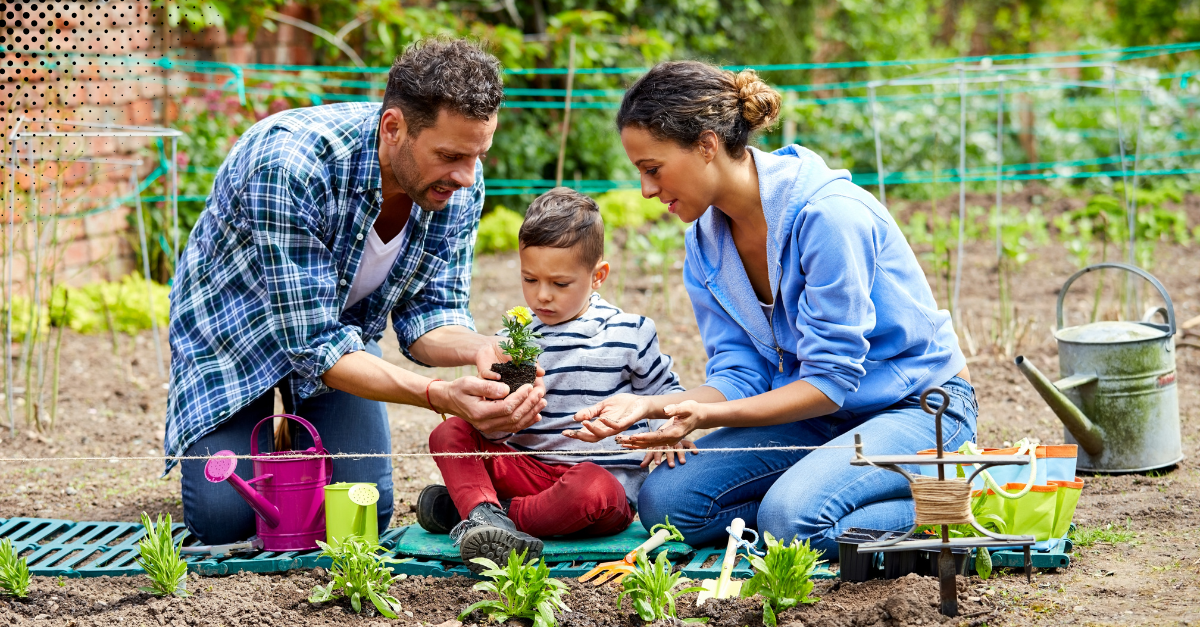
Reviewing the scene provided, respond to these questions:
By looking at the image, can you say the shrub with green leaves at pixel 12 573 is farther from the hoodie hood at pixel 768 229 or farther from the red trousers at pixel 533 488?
the hoodie hood at pixel 768 229

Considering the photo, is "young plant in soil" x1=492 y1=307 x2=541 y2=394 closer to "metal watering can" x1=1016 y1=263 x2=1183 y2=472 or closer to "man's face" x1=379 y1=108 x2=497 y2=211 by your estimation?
"man's face" x1=379 y1=108 x2=497 y2=211

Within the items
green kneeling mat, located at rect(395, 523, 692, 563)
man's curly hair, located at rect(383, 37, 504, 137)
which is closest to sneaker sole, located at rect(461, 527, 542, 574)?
green kneeling mat, located at rect(395, 523, 692, 563)

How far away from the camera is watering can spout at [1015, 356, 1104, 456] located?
9.75ft

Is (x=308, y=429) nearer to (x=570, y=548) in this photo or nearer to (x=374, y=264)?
(x=374, y=264)

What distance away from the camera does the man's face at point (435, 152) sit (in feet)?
8.62

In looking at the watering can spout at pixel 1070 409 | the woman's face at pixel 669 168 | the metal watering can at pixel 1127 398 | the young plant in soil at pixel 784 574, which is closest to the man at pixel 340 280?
the woman's face at pixel 669 168

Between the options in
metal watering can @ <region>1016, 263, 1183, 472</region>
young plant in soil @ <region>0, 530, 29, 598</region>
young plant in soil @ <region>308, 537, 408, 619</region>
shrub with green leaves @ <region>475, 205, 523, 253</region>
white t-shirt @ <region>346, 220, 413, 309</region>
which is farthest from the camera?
shrub with green leaves @ <region>475, 205, 523, 253</region>

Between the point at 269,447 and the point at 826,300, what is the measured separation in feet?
5.51

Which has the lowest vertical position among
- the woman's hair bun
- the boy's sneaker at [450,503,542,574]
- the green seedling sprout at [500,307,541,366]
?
the boy's sneaker at [450,503,542,574]

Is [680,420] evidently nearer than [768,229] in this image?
Yes

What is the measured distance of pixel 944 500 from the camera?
80.5 inches

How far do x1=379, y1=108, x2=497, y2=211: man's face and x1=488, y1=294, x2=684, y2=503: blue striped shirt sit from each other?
50cm

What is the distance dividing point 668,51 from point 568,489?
257 inches

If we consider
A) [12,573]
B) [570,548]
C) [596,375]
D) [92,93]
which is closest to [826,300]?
[596,375]
